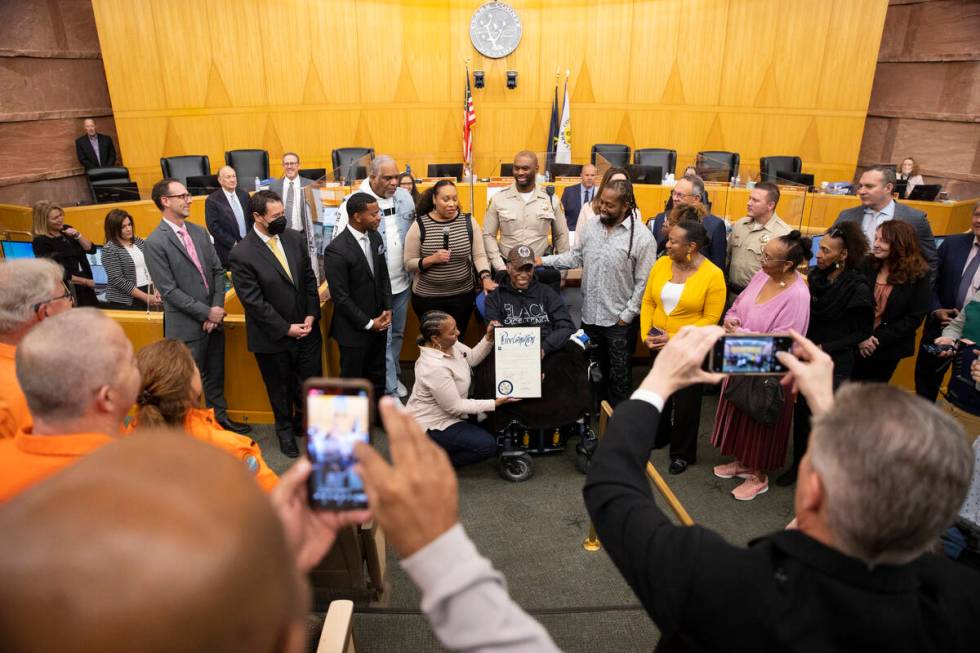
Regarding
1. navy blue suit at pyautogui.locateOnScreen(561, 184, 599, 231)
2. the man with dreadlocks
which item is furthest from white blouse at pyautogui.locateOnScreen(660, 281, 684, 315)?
navy blue suit at pyautogui.locateOnScreen(561, 184, 599, 231)

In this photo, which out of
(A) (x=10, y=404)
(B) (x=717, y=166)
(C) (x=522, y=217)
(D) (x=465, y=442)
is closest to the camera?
(A) (x=10, y=404)

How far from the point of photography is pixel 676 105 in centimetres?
1150

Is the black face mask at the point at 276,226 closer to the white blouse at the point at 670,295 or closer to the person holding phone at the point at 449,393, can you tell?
the person holding phone at the point at 449,393

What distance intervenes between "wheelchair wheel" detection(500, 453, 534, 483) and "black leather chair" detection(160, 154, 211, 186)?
7220mm

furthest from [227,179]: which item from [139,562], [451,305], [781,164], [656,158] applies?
[781,164]

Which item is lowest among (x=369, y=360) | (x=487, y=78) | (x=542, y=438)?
(x=542, y=438)

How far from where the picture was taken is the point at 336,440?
107cm

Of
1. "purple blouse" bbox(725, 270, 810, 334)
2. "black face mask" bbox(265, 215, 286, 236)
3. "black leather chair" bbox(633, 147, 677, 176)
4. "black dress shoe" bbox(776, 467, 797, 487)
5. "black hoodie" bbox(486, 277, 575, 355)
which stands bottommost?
"black dress shoe" bbox(776, 467, 797, 487)

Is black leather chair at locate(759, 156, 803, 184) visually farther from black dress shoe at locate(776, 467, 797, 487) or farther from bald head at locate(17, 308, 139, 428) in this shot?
bald head at locate(17, 308, 139, 428)

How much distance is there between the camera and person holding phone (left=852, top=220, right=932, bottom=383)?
369cm

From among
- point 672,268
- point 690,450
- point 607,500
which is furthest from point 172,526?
point 690,450

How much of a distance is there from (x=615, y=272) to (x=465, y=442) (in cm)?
151

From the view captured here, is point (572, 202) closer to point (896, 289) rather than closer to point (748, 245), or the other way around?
point (748, 245)

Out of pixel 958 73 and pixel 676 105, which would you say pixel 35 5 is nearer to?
pixel 676 105
